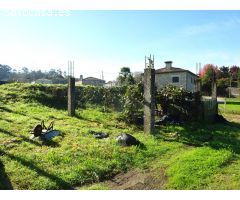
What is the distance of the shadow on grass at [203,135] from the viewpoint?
41.6 ft

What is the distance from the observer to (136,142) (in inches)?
468

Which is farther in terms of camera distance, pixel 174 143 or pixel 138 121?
pixel 138 121

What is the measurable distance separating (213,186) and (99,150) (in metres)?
4.06

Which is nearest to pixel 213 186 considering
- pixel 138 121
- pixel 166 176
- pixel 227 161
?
pixel 166 176

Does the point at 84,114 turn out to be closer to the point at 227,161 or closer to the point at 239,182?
the point at 227,161

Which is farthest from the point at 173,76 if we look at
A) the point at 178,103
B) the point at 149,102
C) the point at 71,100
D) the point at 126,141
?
the point at 126,141

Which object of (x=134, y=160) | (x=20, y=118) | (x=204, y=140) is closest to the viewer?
(x=134, y=160)

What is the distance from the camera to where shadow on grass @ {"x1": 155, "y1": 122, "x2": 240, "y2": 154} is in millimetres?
12694

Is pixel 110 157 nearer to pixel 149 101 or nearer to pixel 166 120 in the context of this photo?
pixel 149 101

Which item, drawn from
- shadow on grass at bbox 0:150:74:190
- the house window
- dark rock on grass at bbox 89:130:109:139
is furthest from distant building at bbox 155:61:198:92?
shadow on grass at bbox 0:150:74:190

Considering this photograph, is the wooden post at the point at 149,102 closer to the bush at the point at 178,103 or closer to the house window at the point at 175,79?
the bush at the point at 178,103

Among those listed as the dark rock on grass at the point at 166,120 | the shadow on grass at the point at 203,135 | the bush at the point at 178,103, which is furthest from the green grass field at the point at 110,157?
the bush at the point at 178,103

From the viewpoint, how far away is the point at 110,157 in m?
10.3

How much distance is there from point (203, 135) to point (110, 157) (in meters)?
5.85
